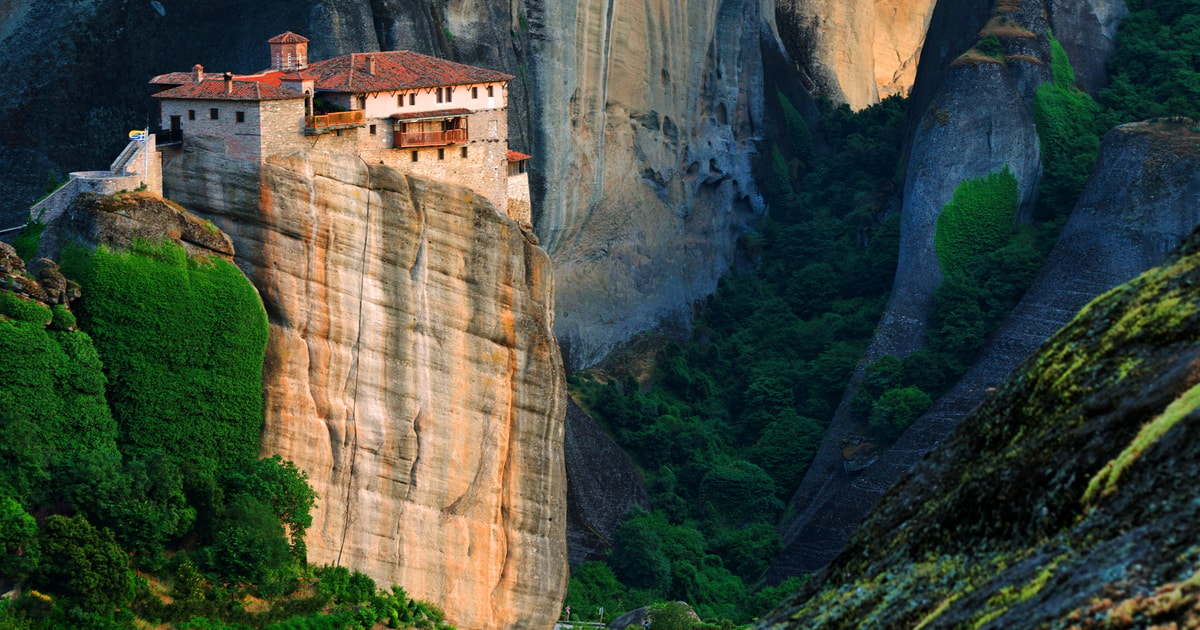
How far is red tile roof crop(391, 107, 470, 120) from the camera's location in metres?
46.9

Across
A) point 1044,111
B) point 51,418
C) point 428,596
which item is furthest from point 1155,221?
point 51,418

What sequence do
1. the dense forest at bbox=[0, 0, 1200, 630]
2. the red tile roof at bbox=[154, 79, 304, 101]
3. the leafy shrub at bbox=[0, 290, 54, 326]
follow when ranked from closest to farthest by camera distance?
the dense forest at bbox=[0, 0, 1200, 630] → the leafy shrub at bbox=[0, 290, 54, 326] → the red tile roof at bbox=[154, 79, 304, 101]

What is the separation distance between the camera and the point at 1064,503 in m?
14.0

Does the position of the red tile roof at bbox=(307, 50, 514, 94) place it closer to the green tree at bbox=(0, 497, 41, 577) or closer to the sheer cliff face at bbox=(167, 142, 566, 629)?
the sheer cliff face at bbox=(167, 142, 566, 629)

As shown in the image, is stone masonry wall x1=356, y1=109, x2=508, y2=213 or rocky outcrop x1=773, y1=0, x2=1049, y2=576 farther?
rocky outcrop x1=773, y1=0, x2=1049, y2=576

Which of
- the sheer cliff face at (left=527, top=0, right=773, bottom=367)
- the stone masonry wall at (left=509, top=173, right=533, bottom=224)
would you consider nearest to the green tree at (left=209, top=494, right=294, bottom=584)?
the stone masonry wall at (left=509, top=173, right=533, bottom=224)

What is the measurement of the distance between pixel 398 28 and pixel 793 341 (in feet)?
83.2

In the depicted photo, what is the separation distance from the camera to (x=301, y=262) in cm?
4428

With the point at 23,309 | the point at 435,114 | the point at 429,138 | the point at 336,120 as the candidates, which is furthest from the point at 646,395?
the point at 23,309

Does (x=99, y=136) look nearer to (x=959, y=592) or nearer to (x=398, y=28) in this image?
(x=398, y=28)

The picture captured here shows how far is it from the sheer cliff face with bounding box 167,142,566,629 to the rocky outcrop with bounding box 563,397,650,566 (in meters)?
11.8

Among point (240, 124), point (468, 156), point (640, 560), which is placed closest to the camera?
point (240, 124)

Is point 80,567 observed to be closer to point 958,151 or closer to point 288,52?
point 288,52

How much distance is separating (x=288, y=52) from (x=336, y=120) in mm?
3010
